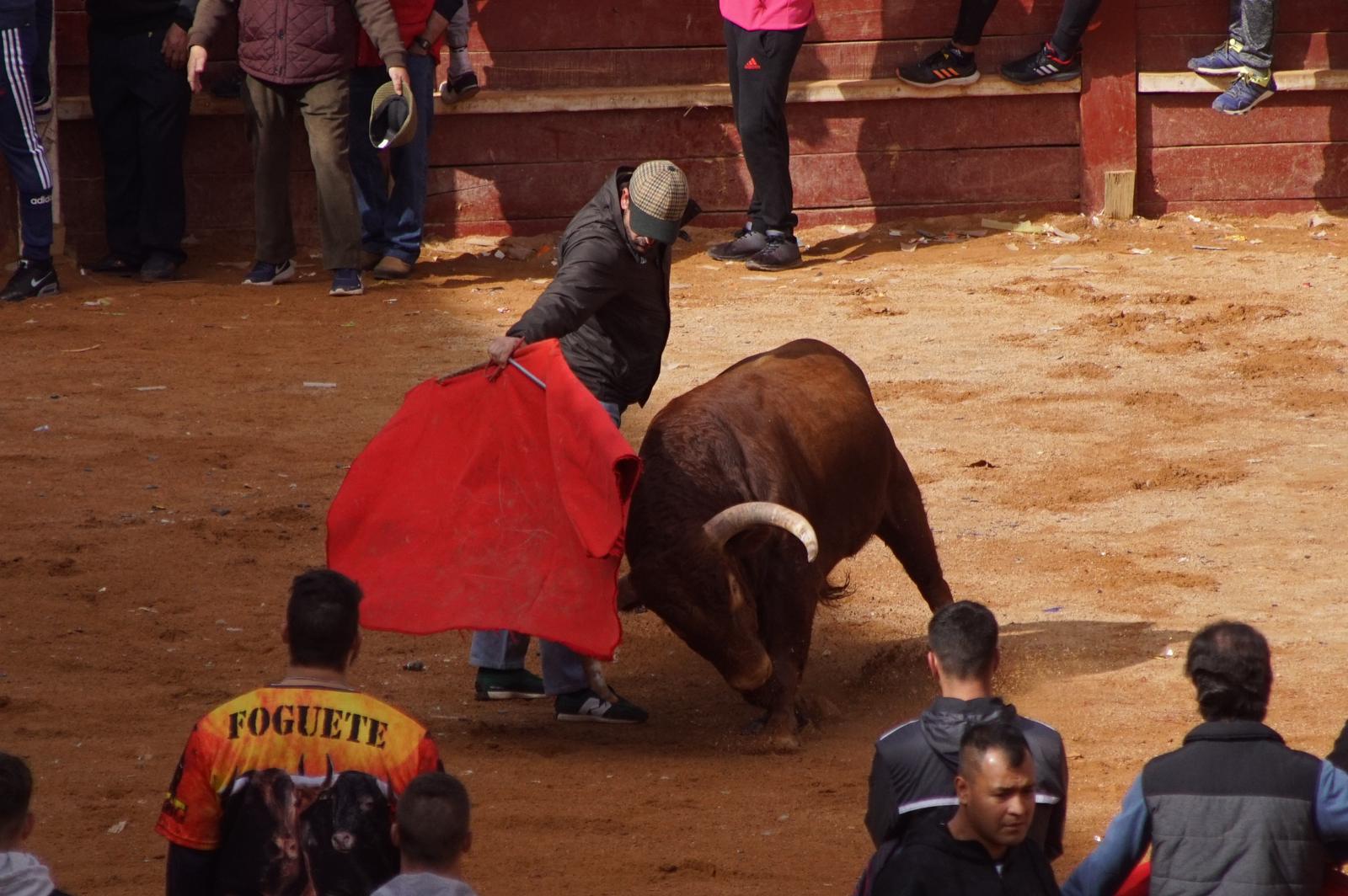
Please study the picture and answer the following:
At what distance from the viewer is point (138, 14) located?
11.9 metres

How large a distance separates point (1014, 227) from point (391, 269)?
453 centimetres

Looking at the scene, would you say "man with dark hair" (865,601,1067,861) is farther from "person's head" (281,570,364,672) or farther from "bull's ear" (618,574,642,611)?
"bull's ear" (618,574,642,611)

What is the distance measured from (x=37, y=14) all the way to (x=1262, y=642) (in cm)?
1047

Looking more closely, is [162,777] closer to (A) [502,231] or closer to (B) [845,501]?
(B) [845,501]

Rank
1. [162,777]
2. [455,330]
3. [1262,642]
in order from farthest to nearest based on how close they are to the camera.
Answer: [455,330]
[162,777]
[1262,642]

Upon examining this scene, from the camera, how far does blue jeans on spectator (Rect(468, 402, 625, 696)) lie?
6020 millimetres

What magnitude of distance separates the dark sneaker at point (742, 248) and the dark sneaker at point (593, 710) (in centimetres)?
701

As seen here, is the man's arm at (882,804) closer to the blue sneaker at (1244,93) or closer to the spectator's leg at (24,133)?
the spectator's leg at (24,133)

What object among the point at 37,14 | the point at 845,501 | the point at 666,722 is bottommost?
the point at 666,722

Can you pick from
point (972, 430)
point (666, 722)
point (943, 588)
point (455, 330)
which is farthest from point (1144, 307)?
point (666, 722)

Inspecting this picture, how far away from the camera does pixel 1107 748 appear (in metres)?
5.38

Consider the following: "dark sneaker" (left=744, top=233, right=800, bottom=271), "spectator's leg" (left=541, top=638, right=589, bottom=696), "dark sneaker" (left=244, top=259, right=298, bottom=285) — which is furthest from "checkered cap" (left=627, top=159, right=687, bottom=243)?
"dark sneaker" (left=244, top=259, right=298, bottom=285)

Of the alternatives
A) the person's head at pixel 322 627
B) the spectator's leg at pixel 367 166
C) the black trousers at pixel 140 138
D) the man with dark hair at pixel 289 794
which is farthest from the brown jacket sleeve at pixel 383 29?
the man with dark hair at pixel 289 794

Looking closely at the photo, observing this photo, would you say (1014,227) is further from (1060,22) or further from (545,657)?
(545,657)
